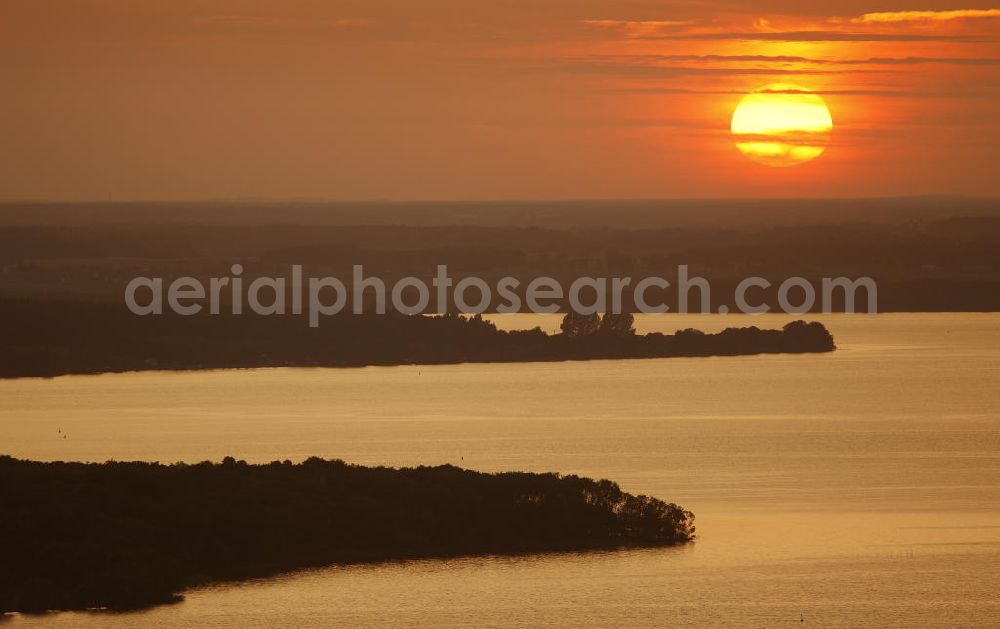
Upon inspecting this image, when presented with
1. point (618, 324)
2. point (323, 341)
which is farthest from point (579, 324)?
point (323, 341)

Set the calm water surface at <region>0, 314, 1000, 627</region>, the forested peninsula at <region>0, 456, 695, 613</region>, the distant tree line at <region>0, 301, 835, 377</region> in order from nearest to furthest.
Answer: the forested peninsula at <region>0, 456, 695, 613</region> < the calm water surface at <region>0, 314, 1000, 627</region> < the distant tree line at <region>0, 301, 835, 377</region>

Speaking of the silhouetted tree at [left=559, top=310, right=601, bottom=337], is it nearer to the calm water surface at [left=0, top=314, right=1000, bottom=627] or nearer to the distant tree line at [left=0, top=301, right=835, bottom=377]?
the distant tree line at [left=0, top=301, right=835, bottom=377]

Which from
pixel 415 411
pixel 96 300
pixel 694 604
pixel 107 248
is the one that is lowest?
pixel 694 604

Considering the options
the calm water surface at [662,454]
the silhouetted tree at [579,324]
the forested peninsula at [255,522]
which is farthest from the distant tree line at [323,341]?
the forested peninsula at [255,522]

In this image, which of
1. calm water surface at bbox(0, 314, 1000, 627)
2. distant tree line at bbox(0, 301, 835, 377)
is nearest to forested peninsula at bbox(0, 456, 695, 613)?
calm water surface at bbox(0, 314, 1000, 627)

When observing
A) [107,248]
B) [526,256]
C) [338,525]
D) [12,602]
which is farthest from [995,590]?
[107,248]

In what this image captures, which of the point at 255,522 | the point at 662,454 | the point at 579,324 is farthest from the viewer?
the point at 579,324

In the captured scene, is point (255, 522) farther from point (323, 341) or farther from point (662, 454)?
point (323, 341)

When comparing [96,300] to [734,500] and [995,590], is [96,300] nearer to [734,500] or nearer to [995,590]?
[734,500]
